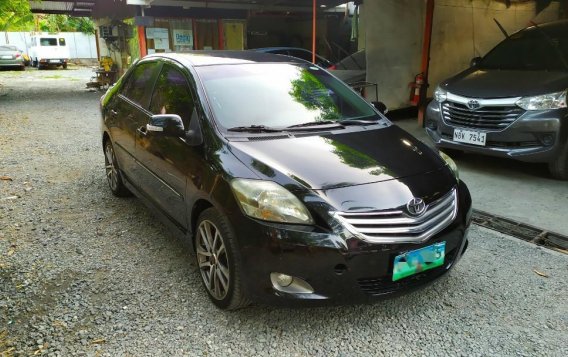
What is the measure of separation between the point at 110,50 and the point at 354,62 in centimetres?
1343

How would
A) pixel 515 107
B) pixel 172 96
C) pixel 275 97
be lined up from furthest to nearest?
pixel 515 107 < pixel 172 96 < pixel 275 97

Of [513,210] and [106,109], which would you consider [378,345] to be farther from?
[106,109]

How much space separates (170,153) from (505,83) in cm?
400

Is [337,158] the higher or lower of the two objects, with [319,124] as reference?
lower

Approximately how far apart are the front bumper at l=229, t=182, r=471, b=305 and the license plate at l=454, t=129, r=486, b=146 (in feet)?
9.97

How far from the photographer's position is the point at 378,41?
788cm

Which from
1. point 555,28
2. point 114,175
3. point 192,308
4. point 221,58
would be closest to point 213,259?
point 192,308

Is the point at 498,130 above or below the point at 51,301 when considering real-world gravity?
above

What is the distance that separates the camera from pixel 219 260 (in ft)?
8.59

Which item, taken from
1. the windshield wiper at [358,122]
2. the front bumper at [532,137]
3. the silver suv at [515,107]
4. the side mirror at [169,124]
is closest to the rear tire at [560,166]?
the silver suv at [515,107]

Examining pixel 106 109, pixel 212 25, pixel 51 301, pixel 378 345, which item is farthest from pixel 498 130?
pixel 212 25

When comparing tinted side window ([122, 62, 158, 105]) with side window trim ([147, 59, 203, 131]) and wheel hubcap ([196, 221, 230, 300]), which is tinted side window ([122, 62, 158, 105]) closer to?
side window trim ([147, 59, 203, 131])

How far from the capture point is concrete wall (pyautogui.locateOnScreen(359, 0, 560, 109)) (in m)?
7.88

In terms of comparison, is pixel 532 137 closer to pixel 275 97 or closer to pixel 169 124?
pixel 275 97
